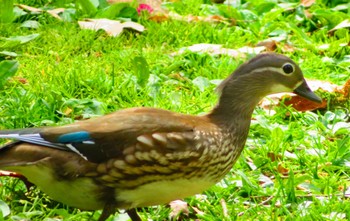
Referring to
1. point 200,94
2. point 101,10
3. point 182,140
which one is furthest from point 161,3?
point 182,140

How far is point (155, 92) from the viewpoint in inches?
234

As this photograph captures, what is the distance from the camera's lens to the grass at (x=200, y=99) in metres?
4.61

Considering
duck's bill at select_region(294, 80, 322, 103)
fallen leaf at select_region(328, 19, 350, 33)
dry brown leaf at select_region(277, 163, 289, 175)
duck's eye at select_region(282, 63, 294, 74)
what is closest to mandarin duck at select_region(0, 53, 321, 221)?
duck's eye at select_region(282, 63, 294, 74)

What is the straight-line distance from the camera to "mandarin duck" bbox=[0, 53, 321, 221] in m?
4.05

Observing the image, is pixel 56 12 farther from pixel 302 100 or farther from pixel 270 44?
pixel 302 100

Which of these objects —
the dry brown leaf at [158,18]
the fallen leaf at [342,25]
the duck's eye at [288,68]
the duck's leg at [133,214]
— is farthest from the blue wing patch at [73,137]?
the fallen leaf at [342,25]

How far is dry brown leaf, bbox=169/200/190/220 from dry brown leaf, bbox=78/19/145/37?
8.35 ft

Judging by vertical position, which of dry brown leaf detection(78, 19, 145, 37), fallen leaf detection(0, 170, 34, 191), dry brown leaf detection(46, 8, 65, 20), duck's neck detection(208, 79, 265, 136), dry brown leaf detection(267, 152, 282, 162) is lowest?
dry brown leaf detection(267, 152, 282, 162)

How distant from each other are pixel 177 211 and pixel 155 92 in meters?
1.52

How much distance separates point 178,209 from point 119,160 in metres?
0.65

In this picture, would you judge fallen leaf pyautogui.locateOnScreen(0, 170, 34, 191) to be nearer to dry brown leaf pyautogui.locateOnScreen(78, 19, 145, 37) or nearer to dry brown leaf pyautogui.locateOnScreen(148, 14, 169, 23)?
dry brown leaf pyautogui.locateOnScreen(78, 19, 145, 37)

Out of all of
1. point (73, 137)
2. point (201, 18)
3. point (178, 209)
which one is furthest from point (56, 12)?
point (73, 137)

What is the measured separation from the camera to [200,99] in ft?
19.5

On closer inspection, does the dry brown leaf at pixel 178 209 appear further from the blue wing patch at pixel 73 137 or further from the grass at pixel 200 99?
the blue wing patch at pixel 73 137
